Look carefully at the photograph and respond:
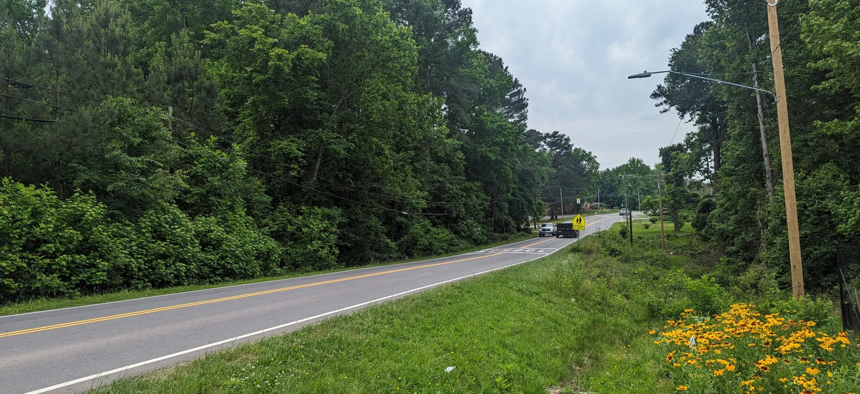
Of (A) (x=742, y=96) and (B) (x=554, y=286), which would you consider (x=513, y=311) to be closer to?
(B) (x=554, y=286)

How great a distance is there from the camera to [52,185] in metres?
12.2

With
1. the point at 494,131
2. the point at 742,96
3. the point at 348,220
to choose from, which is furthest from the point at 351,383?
the point at 494,131

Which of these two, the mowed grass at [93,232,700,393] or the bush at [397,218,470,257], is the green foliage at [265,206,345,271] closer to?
the bush at [397,218,470,257]

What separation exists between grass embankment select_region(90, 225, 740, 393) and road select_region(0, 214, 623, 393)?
0.69 meters

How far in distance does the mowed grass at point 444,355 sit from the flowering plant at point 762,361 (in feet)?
2.03

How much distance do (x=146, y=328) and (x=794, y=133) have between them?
21.6 meters

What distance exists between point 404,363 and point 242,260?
37.6 feet

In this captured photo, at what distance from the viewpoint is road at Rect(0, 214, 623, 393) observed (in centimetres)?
496

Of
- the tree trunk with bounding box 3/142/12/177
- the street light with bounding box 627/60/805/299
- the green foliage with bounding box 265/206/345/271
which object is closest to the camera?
the street light with bounding box 627/60/805/299

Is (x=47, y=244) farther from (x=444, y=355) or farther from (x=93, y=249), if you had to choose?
(x=444, y=355)

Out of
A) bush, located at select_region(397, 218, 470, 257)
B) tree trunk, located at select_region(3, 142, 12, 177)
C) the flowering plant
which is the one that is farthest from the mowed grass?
bush, located at select_region(397, 218, 470, 257)

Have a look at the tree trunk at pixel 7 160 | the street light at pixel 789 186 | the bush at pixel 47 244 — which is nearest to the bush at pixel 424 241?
the bush at pixel 47 244

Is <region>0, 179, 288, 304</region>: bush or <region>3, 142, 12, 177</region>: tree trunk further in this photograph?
<region>3, 142, 12, 177</region>: tree trunk

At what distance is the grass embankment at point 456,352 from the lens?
16.4 feet
